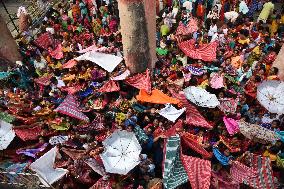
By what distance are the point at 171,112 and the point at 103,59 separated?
2928mm

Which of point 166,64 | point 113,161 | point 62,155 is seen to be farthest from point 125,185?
point 166,64

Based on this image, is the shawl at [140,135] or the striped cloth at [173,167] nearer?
the striped cloth at [173,167]

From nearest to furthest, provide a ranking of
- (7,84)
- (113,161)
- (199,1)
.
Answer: (113,161), (7,84), (199,1)

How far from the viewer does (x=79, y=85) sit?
33.6 ft

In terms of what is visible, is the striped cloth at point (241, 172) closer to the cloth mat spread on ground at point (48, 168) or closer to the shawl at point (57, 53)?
the cloth mat spread on ground at point (48, 168)

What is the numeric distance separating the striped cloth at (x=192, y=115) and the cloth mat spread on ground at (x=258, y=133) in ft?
2.80

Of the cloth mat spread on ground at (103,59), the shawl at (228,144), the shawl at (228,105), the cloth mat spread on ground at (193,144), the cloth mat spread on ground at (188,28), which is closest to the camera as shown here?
the cloth mat spread on ground at (193,144)

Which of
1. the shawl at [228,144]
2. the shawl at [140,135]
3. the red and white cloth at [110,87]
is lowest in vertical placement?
the shawl at [228,144]

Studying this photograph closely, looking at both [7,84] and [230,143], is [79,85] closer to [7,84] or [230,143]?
[7,84]

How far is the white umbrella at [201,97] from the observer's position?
28.8ft

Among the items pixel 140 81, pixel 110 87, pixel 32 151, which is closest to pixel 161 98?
pixel 140 81

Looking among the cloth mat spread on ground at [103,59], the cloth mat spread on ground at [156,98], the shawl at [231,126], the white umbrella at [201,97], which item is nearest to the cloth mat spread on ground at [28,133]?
the cloth mat spread on ground at [103,59]

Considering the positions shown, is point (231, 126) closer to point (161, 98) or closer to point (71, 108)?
point (161, 98)

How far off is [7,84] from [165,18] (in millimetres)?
5765
